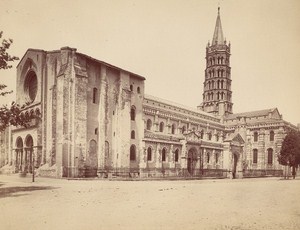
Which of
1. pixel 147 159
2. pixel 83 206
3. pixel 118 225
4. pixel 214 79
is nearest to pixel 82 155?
pixel 147 159

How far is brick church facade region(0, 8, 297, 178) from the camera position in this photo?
26.6 m

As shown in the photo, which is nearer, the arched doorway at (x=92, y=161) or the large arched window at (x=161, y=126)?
the arched doorway at (x=92, y=161)

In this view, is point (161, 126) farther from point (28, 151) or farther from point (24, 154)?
point (24, 154)

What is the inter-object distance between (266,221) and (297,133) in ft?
87.2

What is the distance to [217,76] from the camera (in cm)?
6331

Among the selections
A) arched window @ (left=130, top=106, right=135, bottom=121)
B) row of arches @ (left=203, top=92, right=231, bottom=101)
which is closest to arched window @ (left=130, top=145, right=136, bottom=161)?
arched window @ (left=130, top=106, right=135, bottom=121)

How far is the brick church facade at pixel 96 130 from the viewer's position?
26641mm

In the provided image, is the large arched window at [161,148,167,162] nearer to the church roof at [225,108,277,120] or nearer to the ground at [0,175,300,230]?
the ground at [0,175,300,230]

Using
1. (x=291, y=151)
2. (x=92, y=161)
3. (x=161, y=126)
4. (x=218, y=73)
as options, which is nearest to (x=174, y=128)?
(x=161, y=126)

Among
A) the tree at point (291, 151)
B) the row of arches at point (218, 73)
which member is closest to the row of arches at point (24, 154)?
the tree at point (291, 151)

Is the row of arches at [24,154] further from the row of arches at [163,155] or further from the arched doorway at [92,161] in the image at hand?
the row of arches at [163,155]

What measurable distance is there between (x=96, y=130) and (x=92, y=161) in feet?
9.65

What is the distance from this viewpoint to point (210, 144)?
4294 cm

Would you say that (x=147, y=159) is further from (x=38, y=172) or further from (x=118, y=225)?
(x=118, y=225)
